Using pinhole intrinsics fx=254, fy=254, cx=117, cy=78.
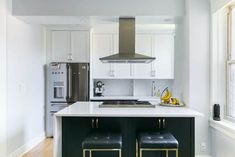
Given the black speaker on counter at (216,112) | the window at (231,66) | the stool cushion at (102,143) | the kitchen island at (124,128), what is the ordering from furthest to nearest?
the black speaker on counter at (216,112) < the window at (231,66) < the kitchen island at (124,128) < the stool cushion at (102,143)

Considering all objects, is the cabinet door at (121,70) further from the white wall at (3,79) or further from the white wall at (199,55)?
the white wall at (3,79)

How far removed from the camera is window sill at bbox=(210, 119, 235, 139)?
2.99 meters

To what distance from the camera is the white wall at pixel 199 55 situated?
12.4ft

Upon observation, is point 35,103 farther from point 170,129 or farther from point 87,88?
point 170,129

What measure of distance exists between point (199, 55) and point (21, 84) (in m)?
2.99

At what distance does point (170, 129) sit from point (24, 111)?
8.87ft

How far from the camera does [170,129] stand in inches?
129

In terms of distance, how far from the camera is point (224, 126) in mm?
3162

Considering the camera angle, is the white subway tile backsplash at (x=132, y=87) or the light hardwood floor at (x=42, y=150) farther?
the white subway tile backsplash at (x=132, y=87)

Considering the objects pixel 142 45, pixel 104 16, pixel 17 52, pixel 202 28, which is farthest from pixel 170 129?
pixel 142 45

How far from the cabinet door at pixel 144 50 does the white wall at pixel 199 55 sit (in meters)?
2.39

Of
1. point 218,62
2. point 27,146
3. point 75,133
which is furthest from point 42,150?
point 218,62

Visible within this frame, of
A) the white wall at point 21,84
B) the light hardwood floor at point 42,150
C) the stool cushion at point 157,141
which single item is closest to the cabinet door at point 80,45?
the white wall at point 21,84

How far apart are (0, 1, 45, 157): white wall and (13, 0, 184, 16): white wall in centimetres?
33
